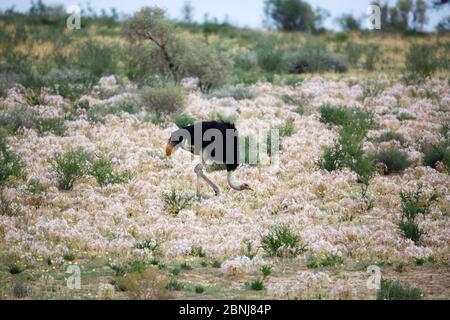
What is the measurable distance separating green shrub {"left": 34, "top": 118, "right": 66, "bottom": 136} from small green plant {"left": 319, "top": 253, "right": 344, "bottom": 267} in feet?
30.9

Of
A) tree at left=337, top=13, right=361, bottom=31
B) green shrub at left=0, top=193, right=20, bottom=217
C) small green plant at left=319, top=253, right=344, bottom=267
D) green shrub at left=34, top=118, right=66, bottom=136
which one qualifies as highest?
tree at left=337, top=13, right=361, bottom=31

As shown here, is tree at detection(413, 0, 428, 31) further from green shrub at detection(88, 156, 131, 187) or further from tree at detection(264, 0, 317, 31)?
green shrub at detection(88, 156, 131, 187)

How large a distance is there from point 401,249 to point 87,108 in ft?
39.3

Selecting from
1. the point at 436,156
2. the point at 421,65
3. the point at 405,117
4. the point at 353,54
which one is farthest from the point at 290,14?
the point at 436,156

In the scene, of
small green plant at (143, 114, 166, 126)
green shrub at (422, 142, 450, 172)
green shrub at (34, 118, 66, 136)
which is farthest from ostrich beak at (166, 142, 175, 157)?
green shrub at (422, 142, 450, 172)

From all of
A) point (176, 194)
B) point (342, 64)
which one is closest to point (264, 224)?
point (176, 194)

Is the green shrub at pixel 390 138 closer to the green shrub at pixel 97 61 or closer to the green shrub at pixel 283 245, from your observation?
the green shrub at pixel 283 245

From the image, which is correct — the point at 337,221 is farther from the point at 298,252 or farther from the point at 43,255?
the point at 43,255

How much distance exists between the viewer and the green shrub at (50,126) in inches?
707

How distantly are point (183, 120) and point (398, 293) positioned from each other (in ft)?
35.7

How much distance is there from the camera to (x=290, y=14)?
2315 inches

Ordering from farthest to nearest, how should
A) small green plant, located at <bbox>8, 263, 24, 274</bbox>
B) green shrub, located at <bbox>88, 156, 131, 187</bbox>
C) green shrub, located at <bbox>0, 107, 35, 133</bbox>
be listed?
green shrub, located at <bbox>0, 107, 35, 133</bbox> → green shrub, located at <bbox>88, 156, 131, 187</bbox> → small green plant, located at <bbox>8, 263, 24, 274</bbox>

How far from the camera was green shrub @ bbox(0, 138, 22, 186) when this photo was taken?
14.1 meters

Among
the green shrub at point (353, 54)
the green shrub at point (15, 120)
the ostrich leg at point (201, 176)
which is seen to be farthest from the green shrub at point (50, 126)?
the green shrub at point (353, 54)
